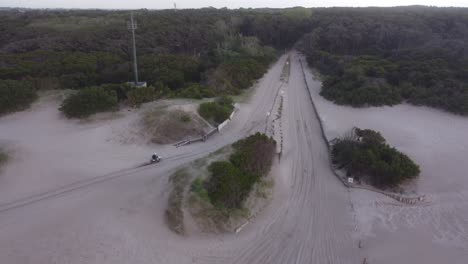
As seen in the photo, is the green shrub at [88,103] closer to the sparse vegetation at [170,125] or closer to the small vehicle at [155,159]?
the sparse vegetation at [170,125]

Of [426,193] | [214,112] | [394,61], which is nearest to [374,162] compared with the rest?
[426,193]

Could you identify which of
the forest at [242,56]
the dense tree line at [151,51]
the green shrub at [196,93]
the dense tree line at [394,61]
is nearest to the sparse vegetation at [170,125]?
the forest at [242,56]

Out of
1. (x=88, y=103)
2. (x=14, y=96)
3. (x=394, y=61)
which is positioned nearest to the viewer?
(x=88, y=103)

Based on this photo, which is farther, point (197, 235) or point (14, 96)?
point (14, 96)

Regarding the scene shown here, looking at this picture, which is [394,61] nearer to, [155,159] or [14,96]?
[155,159]

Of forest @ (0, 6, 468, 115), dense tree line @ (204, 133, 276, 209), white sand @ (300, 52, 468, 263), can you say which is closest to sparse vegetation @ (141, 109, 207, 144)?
forest @ (0, 6, 468, 115)

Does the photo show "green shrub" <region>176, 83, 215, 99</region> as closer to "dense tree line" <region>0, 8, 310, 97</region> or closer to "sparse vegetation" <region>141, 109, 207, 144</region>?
"dense tree line" <region>0, 8, 310, 97</region>
